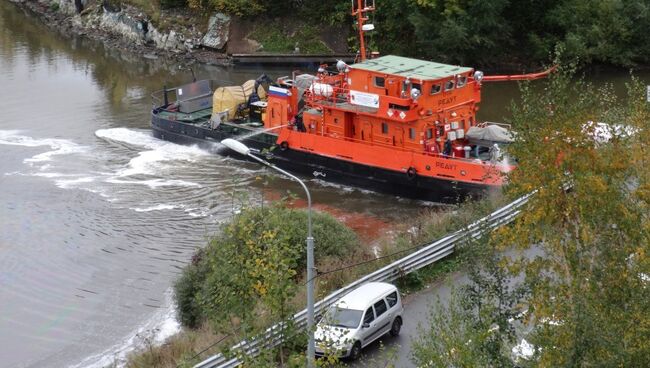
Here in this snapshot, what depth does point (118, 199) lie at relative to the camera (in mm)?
34062

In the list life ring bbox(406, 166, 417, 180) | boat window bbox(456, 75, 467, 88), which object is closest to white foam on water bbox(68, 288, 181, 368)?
life ring bbox(406, 166, 417, 180)

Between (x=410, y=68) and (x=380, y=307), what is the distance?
14.9 meters

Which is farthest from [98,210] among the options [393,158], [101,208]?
[393,158]

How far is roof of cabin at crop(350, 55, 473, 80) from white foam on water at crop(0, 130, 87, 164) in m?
12.7

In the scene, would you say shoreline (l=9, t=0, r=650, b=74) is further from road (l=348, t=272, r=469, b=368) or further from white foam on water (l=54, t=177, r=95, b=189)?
road (l=348, t=272, r=469, b=368)

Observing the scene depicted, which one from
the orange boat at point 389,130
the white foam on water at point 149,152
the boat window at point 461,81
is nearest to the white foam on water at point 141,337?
the orange boat at point 389,130

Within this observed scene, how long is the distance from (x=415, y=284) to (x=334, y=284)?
6.00 ft

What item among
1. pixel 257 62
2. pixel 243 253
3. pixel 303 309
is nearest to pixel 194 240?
pixel 303 309

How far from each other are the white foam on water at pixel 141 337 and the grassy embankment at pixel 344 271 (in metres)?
0.53

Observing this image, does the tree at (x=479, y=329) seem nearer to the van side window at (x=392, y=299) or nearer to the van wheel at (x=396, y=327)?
the van side window at (x=392, y=299)

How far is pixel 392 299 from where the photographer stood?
20.1 metres

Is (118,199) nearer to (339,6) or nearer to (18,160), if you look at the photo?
(18,160)

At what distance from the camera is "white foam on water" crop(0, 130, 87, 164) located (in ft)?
127

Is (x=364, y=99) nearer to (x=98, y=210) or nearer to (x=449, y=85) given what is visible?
(x=449, y=85)
